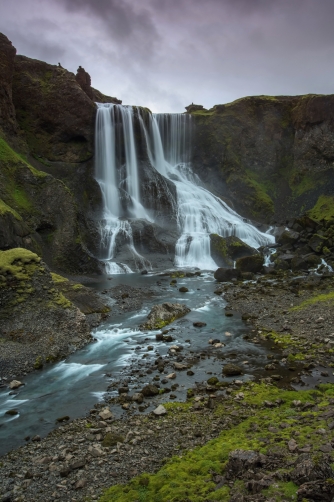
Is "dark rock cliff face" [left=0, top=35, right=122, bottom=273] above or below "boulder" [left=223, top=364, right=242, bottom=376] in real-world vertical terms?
above

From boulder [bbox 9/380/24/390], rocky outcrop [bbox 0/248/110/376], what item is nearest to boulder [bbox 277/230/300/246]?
rocky outcrop [bbox 0/248/110/376]

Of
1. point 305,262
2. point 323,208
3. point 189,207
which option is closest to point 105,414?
point 305,262

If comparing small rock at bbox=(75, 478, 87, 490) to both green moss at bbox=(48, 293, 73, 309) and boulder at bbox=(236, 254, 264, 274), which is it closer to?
green moss at bbox=(48, 293, 73, 309)

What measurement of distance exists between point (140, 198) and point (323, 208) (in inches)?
1064

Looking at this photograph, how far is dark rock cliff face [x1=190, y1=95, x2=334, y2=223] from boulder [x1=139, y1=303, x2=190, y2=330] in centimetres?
3998

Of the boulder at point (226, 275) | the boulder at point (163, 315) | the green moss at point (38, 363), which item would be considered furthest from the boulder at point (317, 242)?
the green moss at point (38, 363)

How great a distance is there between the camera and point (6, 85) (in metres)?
43.2

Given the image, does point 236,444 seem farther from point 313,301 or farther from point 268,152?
point 268,152

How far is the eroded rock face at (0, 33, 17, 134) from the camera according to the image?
4228cm

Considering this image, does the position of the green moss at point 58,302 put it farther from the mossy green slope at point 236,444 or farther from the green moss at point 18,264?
the mossy green slope at point 236,444

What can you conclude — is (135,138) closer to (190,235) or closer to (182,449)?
(190,235)

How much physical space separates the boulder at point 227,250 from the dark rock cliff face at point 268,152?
57.2 ft

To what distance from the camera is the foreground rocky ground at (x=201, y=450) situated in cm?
599

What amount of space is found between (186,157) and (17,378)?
56.9m
